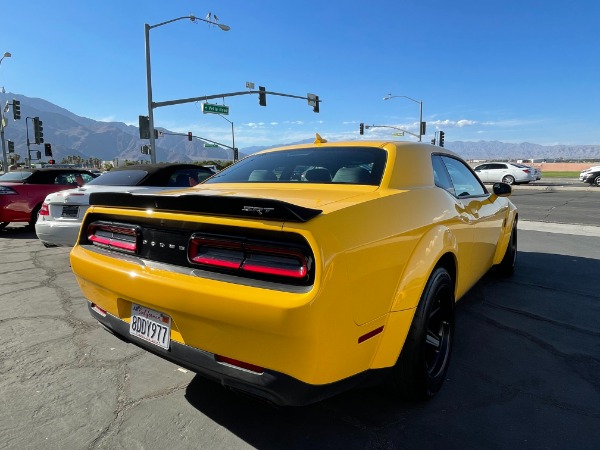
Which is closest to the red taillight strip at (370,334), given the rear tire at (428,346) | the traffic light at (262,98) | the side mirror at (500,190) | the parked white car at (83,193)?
the rear tire at (428,346)

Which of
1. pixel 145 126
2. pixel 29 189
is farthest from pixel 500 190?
pixel 145 126

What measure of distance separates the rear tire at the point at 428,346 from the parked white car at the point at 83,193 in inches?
166

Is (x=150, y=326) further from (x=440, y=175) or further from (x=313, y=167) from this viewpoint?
(x=440, y=175)

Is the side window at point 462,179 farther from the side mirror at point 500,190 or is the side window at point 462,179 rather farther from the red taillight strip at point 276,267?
the red taillight strip at point 276,267

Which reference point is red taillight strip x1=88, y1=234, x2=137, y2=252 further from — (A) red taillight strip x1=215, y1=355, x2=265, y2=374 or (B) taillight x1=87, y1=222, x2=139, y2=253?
(A) red taillight strip x1=215, y1=355, x2=265, y2=374

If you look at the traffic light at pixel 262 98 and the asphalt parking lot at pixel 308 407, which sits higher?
the traffic light at pixel 262 98

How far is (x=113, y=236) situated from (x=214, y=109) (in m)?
24.4

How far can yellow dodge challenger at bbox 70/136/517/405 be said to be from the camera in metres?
1.59

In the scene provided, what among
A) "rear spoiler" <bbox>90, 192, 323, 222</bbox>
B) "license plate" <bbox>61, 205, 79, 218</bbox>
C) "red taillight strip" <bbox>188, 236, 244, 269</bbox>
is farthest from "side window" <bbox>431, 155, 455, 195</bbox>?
"license plate" <bbox>61, 205, 79, 218</bbox>

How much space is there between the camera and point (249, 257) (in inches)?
68.3

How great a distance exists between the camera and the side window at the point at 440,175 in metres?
2.87

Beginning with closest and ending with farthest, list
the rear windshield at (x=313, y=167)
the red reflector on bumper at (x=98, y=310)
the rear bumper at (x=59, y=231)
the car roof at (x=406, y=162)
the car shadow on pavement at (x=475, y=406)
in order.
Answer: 1. the car shadow on pavement at (x=475, y=406)
2. the red reflector on bumper at (x=98, y=310)
3. the car roof at (x=406, y=162)
4. the rear windshield at (x=313, y=167)
5. the rear bumper at (x=59, y=231)

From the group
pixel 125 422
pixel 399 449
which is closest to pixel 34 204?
pixel 125 422

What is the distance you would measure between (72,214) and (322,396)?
17.3 feet
